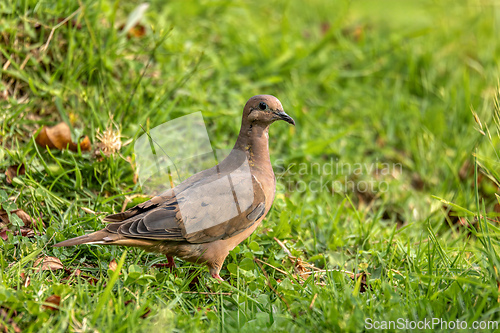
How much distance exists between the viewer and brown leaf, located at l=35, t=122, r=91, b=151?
3.97 meters

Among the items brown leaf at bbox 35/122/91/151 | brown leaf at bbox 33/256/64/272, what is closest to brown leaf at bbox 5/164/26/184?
brown leaf at bbox 35/122/91/151

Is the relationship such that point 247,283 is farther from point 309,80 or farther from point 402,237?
point 309,80

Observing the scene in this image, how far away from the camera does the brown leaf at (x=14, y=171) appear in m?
3.69

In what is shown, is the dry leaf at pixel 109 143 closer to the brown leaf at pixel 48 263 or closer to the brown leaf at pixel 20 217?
the brown leaf at pixel 20 217

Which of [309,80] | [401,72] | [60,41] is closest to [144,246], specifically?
[60,41]

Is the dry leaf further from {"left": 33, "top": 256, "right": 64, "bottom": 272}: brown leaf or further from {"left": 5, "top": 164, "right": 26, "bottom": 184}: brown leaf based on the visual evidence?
{"left": 33, "top": 256, "right": 64, "bottom": 272}: brown leaf

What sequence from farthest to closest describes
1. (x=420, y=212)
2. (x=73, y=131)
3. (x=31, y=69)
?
(x=420, y=212) < (x=31, y=69) < (x=73, y=131)

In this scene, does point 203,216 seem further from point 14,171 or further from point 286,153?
point 286,153

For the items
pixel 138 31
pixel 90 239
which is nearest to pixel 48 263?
pixel 90 239

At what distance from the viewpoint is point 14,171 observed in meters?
3.80

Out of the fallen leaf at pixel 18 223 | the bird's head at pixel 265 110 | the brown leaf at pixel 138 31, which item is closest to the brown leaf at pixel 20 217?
the fallen leaf at pixel 18 223

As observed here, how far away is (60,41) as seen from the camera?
4.57 metres

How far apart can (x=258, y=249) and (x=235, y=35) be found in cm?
341

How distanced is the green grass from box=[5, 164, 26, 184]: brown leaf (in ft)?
0.18
